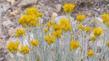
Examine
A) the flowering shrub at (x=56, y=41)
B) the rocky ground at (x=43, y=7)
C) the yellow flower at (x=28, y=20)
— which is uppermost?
the yellow flower at (x=28, y=20)

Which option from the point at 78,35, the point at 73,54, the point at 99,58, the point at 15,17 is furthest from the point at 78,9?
the point at 73,54

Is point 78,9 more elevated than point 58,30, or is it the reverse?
point 58,30

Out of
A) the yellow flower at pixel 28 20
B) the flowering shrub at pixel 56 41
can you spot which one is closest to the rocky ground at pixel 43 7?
the flowering shrub at pixel 56 41

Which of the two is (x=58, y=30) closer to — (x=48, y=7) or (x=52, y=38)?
(x=52, y=38)

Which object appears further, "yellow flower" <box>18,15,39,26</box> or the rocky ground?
the rocky ground

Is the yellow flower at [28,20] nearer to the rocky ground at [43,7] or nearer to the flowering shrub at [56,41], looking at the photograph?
the flowering shrub at [56,41]

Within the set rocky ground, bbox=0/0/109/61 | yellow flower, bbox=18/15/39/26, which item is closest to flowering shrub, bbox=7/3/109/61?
yellow flower, bbox=18/15/39/26

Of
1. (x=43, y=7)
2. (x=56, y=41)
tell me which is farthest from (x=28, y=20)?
(x=43, y=7)

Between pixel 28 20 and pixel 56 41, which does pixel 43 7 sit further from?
pixel 28 20

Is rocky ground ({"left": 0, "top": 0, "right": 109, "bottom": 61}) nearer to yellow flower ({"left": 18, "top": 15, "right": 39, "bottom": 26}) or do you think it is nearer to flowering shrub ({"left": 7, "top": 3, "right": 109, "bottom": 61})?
flowering shrub ({"left": 7, "top": 3, "right": 109, "bottom": 61})

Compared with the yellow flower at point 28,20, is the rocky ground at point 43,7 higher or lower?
lower

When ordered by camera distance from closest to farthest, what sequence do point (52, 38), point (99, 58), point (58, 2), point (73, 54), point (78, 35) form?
point (52, 38), point (73, 54), point (99, 58), point (78, 35), point (58, 2)
